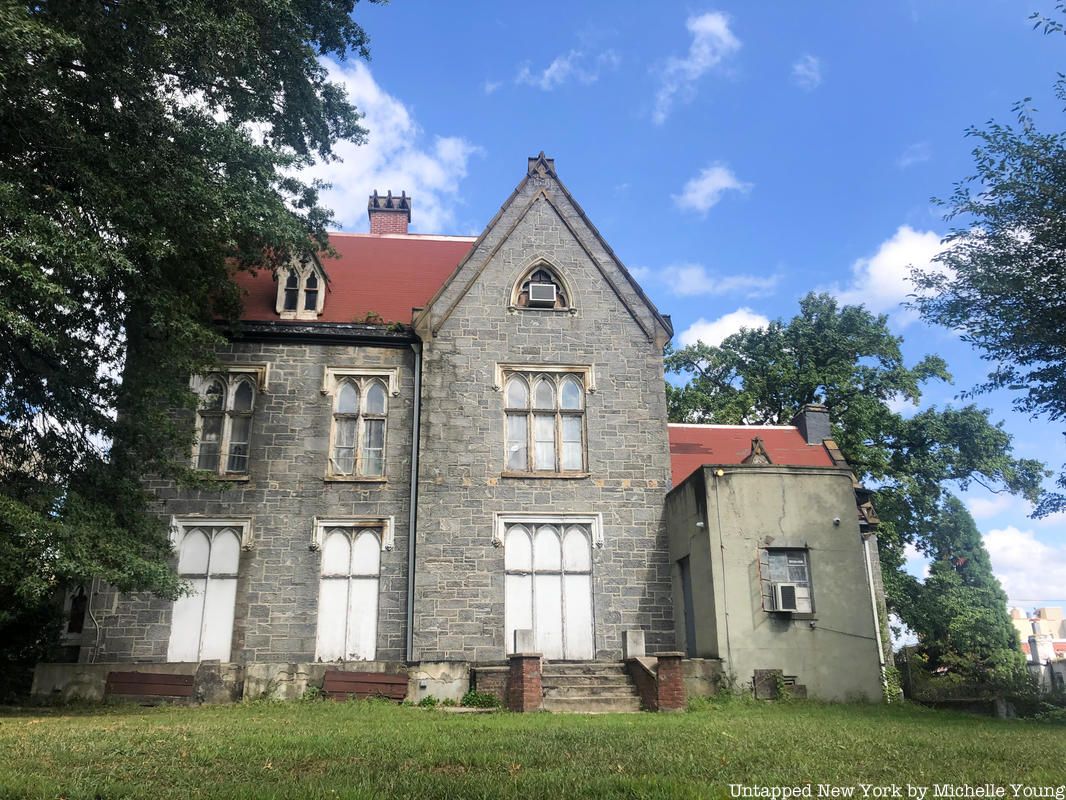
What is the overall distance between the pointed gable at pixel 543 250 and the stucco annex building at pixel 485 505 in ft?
0.17

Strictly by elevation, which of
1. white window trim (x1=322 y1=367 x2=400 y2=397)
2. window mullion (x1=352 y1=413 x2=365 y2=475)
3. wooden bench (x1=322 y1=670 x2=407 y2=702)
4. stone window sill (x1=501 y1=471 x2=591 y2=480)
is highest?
white window trim (x1=322 y1=367 x2=400 y2=397)

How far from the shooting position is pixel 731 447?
2219cm

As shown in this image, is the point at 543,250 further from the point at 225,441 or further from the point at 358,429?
the point at 225,441

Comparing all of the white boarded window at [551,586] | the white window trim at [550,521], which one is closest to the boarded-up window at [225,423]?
the white window trim at [550,521]

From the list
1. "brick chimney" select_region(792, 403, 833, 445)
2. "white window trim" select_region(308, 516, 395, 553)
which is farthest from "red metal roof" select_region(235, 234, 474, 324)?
"brick chimney" select_region(792, 403, 833, 445)

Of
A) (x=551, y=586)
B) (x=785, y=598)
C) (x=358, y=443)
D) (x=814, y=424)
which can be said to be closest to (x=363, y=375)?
(x=358, y=443)

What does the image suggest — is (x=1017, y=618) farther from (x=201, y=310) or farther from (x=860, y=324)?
(x=201, y=310)

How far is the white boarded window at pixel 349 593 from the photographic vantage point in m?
17.2

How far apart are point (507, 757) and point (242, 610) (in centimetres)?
1106

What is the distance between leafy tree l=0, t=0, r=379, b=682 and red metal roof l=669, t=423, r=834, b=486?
1078cm

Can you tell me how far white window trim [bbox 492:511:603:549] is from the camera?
1781cm

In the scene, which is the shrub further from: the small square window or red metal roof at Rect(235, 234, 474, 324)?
red metal roof at Rect(235, 234, 474, 324)

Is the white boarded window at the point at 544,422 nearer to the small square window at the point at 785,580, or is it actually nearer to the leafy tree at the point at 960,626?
the small square window at the point at 785,580

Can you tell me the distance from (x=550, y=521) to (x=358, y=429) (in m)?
4.67
